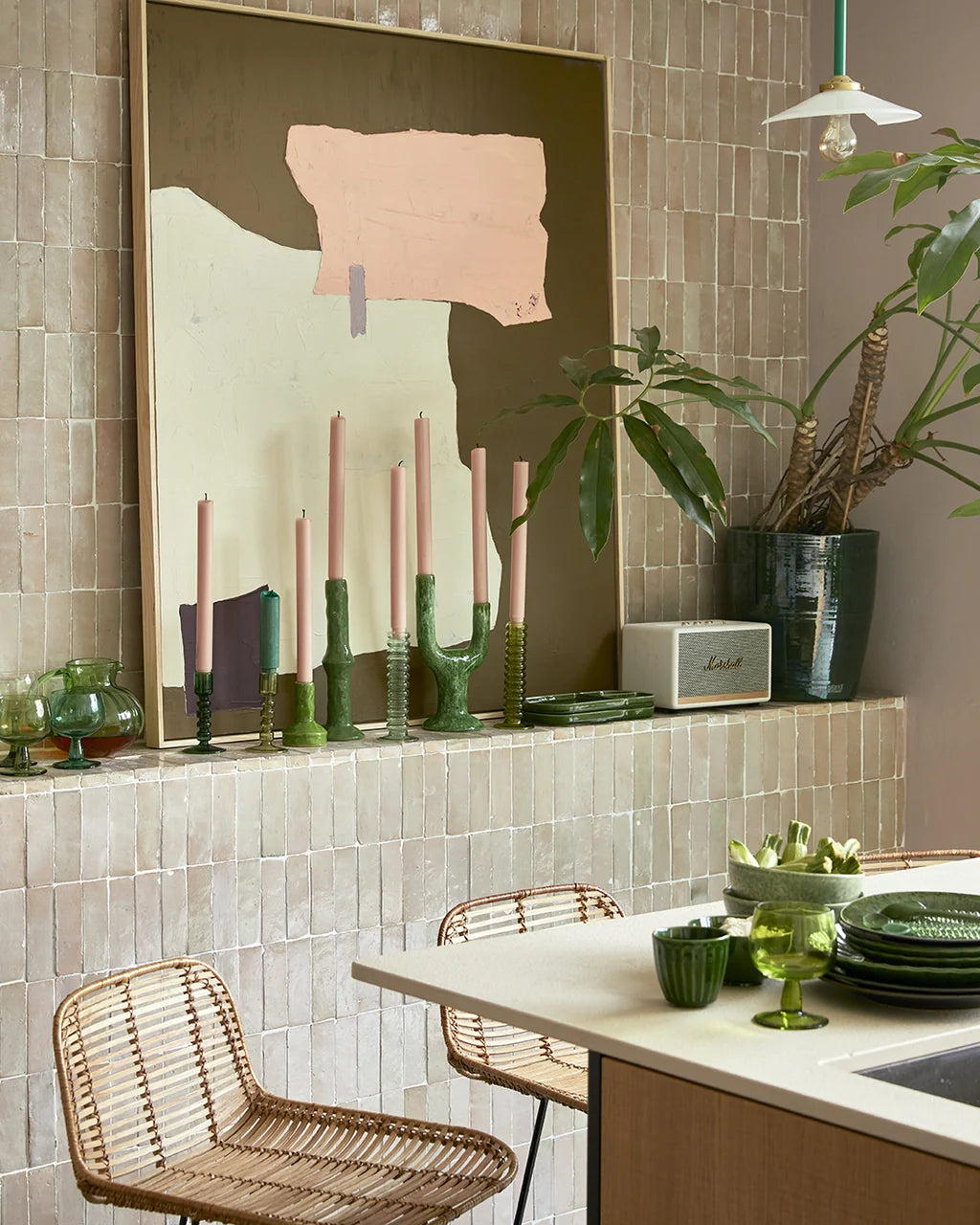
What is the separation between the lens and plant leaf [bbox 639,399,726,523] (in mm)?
3262

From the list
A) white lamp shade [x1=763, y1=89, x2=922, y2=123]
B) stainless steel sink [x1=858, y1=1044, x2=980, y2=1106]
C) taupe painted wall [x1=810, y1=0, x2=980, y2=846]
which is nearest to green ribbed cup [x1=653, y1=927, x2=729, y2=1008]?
stainless steel sink [x1=858, y1=1044, x2=980, y2=1106]

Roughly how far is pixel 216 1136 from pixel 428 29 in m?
2.23

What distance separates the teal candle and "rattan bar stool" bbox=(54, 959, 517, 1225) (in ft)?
2.63

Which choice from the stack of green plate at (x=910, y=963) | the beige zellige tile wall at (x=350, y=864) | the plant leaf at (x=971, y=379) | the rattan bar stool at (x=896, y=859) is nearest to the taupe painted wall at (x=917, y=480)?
the beige zellige tile wall at (x=350, y=864)

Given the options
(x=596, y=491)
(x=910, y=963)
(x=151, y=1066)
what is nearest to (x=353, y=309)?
(x=596, y=491)

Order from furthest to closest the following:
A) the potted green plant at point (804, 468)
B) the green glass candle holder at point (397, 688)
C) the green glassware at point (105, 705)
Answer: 1. the potted green plant at point (804, 468)
2. the green glass candle holder at point (397, 688)
3. the green glassware at point (105, 705)

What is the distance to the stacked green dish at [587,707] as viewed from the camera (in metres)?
3.31

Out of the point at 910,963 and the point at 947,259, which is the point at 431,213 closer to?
the point at 947,259

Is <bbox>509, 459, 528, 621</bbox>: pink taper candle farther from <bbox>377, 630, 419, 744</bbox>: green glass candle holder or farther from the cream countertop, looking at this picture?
the cream countertop

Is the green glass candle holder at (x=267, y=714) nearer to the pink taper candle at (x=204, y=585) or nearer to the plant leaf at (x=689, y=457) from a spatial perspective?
the pink taper candle at (x=204, y=585)

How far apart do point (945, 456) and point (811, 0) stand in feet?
3.96

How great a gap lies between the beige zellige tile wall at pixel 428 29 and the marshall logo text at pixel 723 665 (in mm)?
262

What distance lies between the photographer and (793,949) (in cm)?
185

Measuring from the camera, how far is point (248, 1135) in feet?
7.54
